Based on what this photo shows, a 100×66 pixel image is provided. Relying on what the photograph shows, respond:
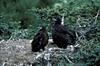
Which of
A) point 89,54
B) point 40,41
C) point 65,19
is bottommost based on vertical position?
point 89,54

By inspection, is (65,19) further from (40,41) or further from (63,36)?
(40,41)

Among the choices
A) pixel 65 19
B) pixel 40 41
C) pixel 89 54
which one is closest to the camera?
pixel 89 54

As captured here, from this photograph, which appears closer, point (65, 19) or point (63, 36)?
point (63, 36)

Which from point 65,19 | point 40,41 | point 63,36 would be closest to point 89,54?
point 63,36

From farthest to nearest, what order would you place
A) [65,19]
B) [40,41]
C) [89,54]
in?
[65,19], [40,41], [89,54]

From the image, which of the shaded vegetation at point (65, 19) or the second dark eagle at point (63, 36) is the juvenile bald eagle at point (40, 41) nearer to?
the second dark eagle at point (63, 36)

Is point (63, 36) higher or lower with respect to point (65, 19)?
lower

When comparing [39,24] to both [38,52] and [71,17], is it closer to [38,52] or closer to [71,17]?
[71,17]

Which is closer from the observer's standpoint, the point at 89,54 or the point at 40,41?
the point at 89,54

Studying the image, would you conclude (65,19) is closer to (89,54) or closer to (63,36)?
(63,36)

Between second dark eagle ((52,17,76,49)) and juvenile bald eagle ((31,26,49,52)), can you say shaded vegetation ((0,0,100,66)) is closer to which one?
second dark eagle ((52,17,76,49))

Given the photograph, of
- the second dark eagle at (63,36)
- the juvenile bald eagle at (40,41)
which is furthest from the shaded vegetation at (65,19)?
the juvenile bald eagle at (40,41)

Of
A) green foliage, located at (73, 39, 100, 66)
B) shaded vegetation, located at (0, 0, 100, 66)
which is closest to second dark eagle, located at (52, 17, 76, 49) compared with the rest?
shaded vegetation, located at (0, 0, 100, 66)

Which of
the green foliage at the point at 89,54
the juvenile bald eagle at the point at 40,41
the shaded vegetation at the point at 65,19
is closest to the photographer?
the green foliage at the point at 89,54
